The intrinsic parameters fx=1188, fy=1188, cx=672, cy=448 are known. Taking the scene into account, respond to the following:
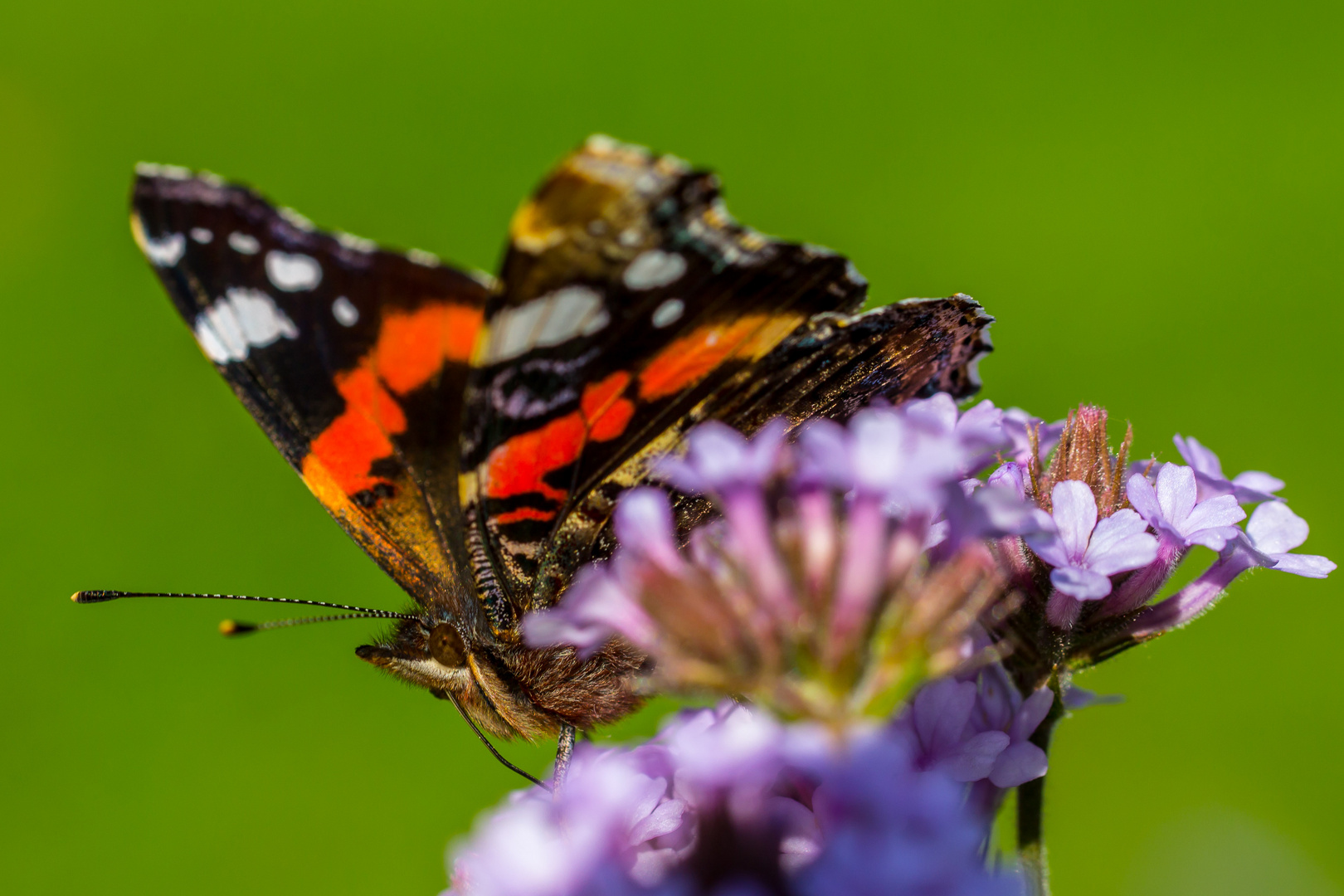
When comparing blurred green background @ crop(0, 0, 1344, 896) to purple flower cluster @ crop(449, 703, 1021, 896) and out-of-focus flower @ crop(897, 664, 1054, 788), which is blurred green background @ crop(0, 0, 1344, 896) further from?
purple flower cluster @ crop(449, 703, 1021, 896)

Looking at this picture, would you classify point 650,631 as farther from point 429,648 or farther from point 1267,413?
point 1267,413

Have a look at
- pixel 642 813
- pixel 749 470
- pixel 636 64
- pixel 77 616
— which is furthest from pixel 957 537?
pixel 636 64

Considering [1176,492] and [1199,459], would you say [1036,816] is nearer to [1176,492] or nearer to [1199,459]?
[1176,492]

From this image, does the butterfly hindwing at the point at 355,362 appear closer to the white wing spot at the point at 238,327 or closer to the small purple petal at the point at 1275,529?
the white wing spot at the point at 238,327

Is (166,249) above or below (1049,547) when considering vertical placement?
above

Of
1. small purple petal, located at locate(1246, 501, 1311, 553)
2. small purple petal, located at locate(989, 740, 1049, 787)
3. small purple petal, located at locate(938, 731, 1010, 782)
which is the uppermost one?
small purple petal, located at locate(1246, 501, 1311, 553)

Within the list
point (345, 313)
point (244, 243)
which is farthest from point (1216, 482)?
point (244, 243)

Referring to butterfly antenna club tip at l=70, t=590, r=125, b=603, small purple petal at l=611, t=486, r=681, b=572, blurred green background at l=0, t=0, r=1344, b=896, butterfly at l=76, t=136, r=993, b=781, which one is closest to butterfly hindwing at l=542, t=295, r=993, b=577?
butterfly at l=76, t=136, r=993, b=781
